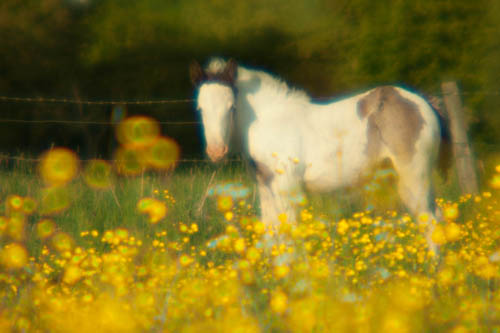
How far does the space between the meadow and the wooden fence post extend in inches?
9.2

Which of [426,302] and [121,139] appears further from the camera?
[121,139]

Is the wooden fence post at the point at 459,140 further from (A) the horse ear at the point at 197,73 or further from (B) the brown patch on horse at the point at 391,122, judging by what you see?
(A) the horse ear at the point at 197,73

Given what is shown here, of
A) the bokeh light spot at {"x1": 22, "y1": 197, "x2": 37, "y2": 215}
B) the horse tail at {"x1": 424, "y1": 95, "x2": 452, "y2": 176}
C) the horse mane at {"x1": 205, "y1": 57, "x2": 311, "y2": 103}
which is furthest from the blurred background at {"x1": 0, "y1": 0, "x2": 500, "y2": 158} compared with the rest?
the horse mane at {"x1": 205, "y1": 57, "x2": 311, "y2": 103}

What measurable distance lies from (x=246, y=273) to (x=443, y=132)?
2814 mm

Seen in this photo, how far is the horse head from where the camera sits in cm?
461

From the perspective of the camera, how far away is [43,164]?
765 cm

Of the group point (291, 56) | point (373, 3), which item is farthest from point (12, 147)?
point (373, 3)

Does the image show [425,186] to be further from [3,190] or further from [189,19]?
[189,19]

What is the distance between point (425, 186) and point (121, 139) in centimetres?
563

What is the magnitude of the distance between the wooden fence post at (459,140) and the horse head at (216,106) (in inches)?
93.2

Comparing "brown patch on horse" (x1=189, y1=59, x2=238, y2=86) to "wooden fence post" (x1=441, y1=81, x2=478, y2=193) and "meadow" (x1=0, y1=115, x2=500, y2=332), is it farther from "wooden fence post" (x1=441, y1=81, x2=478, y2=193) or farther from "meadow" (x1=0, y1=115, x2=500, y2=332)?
"wooden fence post" (x1=441, y1=81, x2=478, y2=193)

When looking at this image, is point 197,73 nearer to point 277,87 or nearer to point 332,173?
point 277,87

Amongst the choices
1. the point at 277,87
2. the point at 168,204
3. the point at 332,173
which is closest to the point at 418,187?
the point at 332,173

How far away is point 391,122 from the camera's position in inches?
196
